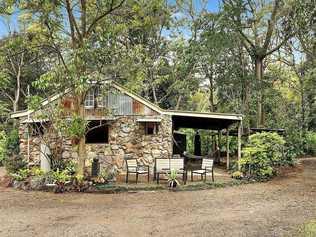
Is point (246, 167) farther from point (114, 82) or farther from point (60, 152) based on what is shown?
point (60, 152)

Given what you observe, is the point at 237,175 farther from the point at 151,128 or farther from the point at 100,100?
the point at 100,100

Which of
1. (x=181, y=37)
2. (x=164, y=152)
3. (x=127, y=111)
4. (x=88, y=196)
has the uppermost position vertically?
(x=181, y=37)

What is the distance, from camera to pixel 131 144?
53.7ft

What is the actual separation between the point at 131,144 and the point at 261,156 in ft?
16.9

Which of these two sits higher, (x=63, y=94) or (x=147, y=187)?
(x=63, y=94)

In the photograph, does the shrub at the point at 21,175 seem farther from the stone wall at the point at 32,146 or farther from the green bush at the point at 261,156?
the green bush at the point at 261,156

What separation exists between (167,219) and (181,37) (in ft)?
70.7

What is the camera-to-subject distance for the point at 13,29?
1200 inches

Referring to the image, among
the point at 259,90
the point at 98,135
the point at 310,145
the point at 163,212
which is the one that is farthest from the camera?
the point at 310,145

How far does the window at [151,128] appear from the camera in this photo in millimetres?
16406

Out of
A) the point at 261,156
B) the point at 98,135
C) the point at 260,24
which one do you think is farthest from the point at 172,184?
the point at 260,24

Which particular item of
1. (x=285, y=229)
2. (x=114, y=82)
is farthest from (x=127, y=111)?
(x=285, y=229)

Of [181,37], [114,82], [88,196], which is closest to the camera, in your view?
[88,196]

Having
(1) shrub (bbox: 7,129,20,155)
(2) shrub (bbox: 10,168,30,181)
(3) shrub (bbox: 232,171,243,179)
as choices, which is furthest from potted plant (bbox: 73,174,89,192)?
(1) shrub (bbox: 7,129,20,155)
